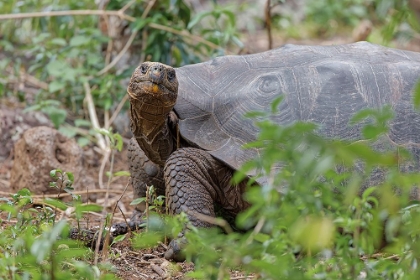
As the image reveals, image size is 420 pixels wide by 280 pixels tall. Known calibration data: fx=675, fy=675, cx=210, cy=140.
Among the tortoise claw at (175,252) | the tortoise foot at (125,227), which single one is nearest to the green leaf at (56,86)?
the tortoise foot at (125,227)

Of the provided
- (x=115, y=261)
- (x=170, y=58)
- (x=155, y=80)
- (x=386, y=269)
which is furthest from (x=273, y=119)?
(x=170, y=58)

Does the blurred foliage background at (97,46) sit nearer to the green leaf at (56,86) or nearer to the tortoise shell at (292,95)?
the green leaf at (56,86)

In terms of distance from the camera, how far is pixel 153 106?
4.06 meters

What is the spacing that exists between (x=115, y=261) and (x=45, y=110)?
2721mm

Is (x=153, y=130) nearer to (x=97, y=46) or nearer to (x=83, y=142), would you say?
(x=83, y=142)

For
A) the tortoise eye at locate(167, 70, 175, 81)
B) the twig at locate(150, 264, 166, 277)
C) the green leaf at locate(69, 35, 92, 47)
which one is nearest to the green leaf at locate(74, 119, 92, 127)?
the green leaf at locate(69, 35, 92, 47)

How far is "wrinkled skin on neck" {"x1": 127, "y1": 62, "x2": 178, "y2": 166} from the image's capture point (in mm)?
3973

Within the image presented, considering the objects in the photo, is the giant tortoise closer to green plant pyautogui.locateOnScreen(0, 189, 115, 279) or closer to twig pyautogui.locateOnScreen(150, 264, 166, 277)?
twig pyautogui.locateOnScreen(150, 264, 166, 277)

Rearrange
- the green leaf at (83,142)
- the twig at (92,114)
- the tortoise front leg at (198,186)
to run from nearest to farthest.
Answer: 1. the tortoise front leg at (198,186)
2. the green leaf at (83,142)
3. the twig at (92,114)

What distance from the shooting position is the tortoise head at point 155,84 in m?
3.96

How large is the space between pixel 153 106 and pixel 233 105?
0.50 meters

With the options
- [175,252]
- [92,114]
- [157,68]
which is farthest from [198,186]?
[92,114]

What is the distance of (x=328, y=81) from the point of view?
4207mm

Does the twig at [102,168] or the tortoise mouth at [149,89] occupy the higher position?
the tortoise mouth at [149,89]
